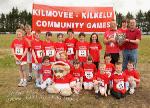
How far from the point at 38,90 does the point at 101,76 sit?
2015mm

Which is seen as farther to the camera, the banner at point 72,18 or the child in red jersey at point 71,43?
the banner at point 72,18

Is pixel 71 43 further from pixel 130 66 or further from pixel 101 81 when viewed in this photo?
pixel 130 66

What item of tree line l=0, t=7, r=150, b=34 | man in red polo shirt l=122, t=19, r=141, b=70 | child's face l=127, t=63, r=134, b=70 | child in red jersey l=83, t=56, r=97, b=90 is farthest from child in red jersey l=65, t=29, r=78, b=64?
tree line l=0, t=7, r=150, b=34

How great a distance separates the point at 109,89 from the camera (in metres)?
11.2

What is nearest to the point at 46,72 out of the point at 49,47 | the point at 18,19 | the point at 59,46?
the point at 49,47

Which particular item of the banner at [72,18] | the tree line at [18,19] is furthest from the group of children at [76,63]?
the tree line at [18,19]

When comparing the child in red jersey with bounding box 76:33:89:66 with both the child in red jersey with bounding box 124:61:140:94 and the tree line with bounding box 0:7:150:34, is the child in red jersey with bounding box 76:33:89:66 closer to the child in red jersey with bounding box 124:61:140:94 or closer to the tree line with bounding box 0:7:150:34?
the child in red jersey with bounding box 124:61:140:94

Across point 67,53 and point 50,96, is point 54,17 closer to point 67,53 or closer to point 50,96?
point 67,53

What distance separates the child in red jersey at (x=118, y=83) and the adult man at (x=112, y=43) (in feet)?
3.14

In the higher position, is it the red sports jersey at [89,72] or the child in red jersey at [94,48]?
the child in red jersey at [94,48]

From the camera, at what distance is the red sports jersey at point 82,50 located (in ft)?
39.1

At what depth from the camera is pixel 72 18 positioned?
13195mm

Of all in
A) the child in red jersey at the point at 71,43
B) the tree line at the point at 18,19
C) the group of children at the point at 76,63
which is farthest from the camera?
the tree line at the point at 18,19

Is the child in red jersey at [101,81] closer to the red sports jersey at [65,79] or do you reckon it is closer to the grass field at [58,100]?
the grass field at [58,100]
